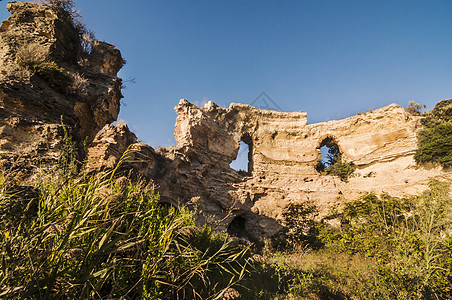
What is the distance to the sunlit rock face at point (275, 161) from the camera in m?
13.9

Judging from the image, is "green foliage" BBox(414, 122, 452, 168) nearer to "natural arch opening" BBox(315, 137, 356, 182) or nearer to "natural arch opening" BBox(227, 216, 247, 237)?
"natural arch opening" BBox(315, 137, 356, 182)

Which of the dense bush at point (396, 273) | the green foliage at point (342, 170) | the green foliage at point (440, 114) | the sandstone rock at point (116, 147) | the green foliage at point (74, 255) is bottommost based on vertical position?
the dense bush at point (396, 273)

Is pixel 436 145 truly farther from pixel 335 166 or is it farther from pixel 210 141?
pixel 210 141

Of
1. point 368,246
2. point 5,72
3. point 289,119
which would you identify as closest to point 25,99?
point 5,72

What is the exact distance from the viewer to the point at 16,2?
21.6 ft

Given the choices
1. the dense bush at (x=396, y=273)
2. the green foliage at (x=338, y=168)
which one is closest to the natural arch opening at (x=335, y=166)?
the green foliage at (x=338, y=168)

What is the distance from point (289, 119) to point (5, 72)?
18964 millimetres

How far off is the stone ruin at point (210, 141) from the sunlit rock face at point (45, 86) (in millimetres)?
26

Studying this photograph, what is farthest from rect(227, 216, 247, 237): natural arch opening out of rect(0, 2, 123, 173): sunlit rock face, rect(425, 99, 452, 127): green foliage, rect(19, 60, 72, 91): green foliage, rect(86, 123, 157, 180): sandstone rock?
rect(425, 99, 452, 127): green foliage

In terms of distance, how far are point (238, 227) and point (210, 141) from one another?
6.94m

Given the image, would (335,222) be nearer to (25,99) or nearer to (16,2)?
(25,99)

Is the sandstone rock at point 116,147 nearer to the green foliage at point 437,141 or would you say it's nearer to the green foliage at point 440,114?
the green foliage at point 437,141

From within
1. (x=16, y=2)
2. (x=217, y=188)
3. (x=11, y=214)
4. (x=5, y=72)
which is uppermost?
(x=16, y=2)

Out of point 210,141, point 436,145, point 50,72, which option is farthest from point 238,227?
point 436,145
